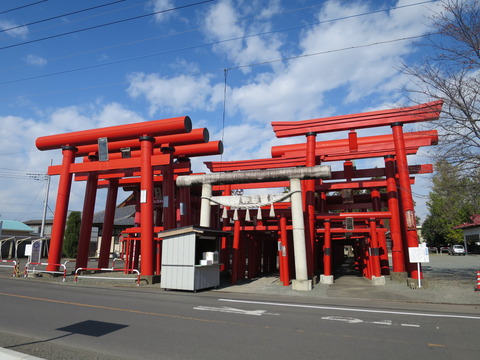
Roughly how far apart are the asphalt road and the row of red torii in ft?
19.2

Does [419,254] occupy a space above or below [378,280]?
above

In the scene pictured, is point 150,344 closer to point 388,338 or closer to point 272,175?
point 388,338

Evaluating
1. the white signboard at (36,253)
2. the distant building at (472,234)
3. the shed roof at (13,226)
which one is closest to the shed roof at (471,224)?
the distant building at (472,234)

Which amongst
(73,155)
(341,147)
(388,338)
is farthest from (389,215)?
(73,155)

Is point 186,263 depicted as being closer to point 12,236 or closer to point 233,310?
point 233,310

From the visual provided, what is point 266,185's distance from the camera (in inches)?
885

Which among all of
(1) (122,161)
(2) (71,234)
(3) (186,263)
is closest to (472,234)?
(3) (186,263)

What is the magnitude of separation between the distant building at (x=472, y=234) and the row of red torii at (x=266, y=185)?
1430 inches

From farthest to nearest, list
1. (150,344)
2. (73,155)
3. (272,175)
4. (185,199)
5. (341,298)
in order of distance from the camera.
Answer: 1. (185,199)
2. (73,155)
3. (272,175)
4. (341,298)
5. (150,344)

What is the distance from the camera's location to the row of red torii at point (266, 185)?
52.0 ft

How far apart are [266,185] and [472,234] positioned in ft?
147

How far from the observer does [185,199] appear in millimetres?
21281

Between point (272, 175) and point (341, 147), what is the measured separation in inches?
267

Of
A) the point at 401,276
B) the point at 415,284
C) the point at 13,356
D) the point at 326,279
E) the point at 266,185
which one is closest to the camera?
the point at 13,356
